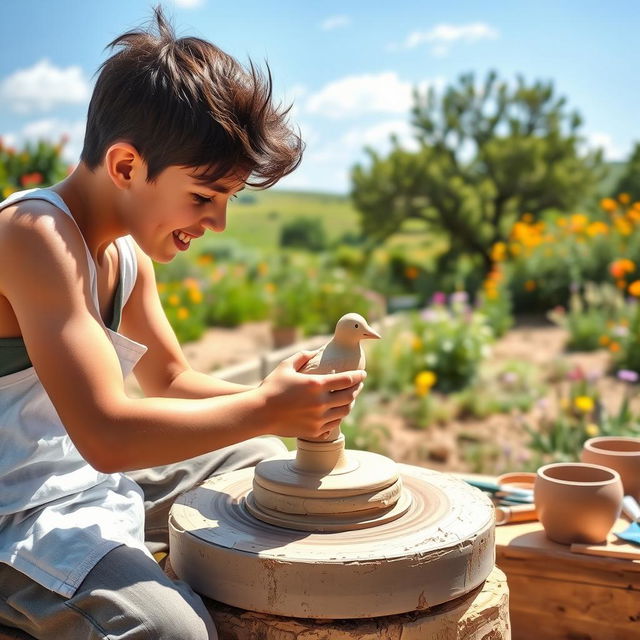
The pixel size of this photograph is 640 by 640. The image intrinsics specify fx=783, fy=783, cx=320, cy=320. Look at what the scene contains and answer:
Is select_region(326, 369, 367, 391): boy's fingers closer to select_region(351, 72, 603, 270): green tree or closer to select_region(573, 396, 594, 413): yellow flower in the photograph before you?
select_region(573, 396, 594, 413): yellow flower

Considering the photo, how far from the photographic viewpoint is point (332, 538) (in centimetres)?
156

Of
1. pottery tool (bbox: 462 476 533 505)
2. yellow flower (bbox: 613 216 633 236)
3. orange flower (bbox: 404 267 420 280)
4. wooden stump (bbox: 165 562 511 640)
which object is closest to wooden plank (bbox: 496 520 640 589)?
pottery tool (bbox: 462 476 533 505)

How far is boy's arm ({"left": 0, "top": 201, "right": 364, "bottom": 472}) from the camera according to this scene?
1.44 metres

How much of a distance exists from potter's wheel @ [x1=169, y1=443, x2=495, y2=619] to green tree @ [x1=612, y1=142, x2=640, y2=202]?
10450 mm

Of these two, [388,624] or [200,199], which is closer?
[388,624]

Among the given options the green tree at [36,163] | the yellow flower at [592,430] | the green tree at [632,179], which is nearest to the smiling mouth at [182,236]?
the yellow flower at [592,430]

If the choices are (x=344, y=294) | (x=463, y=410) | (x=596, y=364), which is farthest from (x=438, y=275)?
(x=463, y=410)

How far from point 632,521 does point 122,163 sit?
1.70 meters

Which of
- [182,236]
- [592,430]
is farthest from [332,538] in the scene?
[592,430]

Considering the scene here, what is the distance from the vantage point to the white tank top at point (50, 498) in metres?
1.49

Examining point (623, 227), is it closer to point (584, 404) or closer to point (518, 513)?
point (584, 404)

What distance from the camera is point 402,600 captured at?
147cm

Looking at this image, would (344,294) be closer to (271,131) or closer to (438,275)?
(438,275)

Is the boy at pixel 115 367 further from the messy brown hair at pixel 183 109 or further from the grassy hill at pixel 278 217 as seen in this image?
the grassy hill at pixel 278 217
